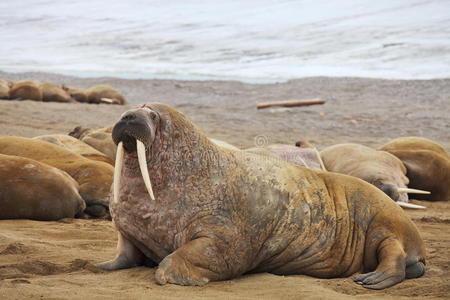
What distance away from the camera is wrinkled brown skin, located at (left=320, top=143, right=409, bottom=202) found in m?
7.56

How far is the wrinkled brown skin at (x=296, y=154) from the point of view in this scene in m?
7.83

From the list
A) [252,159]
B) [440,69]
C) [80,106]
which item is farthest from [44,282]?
[440,69]

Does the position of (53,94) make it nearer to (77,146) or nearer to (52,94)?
(52,94)

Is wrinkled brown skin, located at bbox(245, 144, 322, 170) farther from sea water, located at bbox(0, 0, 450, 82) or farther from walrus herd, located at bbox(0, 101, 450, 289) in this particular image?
sea water, located at bbox(0, 0, 450, 82)

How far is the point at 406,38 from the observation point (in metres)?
26.2

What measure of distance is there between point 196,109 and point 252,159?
1014 cm

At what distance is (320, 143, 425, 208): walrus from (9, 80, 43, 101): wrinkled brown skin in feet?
24.4

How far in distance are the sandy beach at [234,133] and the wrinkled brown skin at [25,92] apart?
569 mm

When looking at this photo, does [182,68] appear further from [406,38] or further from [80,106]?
[80,106]

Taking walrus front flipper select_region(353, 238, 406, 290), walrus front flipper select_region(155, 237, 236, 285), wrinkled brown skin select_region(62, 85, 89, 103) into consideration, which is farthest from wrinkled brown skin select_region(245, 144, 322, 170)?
wrinkled brown skin select_region(62, 85, 89, 103)

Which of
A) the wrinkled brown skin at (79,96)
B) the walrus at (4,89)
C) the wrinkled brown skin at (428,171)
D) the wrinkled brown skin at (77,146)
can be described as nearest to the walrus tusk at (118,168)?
the wrinkled brown skin at (77,146)

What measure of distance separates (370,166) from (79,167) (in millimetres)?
2765

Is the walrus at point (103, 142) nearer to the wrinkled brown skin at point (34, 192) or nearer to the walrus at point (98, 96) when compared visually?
the wrinkled brown skin at point (34, 192)

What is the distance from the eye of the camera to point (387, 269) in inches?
170
